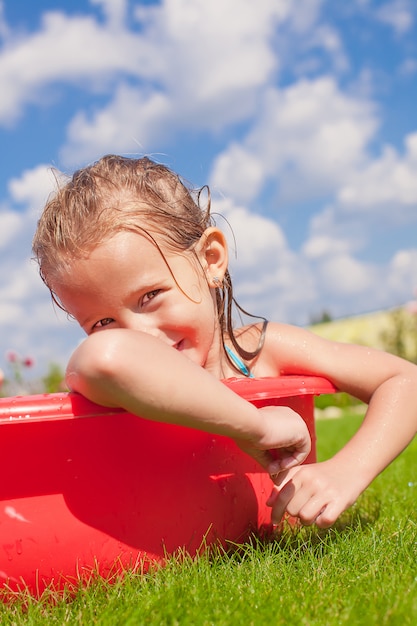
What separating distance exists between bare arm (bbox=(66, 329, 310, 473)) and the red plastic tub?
0.09 m

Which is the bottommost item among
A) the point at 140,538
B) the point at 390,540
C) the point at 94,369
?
the point at 390,540

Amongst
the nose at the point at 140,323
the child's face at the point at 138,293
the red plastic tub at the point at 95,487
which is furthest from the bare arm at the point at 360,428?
the nose at the point at 140,323

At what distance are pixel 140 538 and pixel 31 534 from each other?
27cm

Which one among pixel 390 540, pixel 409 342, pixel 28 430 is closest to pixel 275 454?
pixel 390 540

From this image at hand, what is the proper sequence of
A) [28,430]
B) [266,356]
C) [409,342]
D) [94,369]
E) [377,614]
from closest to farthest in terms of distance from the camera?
[377,614], [94,369], [28,430], [266,356], [409,342]

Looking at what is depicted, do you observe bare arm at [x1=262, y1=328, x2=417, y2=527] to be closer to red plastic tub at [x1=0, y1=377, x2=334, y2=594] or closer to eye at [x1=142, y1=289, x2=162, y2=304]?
red plastic tub at [x1=0, y1=377, x2=334, y2=594]

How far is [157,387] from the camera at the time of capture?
1616 mm

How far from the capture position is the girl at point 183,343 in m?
1.65

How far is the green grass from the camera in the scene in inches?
58.9

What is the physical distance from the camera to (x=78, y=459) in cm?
176

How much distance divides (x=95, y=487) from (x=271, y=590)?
19.3 inches

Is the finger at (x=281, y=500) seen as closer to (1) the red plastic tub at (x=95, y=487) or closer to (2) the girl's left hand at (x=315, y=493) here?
(2) the girl's left hand at (x=315, y=493)

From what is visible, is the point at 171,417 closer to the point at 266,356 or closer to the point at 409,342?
the point at 266,356

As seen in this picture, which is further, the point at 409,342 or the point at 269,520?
the point at 409,342
